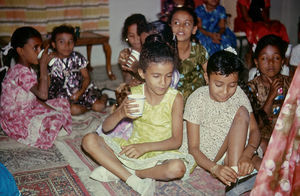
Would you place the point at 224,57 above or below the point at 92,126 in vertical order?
above

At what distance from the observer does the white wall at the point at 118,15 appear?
4.94 m

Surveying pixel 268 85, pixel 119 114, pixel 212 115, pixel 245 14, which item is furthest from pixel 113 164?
pixel 245 14

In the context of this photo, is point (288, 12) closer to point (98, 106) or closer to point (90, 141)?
point (98, 106)

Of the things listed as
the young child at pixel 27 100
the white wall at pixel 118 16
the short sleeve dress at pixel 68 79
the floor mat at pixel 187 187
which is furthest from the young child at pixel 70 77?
the white wall at pixel 118 16

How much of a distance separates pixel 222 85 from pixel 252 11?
110 inches

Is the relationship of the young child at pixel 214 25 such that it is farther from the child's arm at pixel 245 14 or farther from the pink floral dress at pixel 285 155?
the pink floral dress at pixel 285 155

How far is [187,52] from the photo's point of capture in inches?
99.7

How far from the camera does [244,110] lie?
6.25ft

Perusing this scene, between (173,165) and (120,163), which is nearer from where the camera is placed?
(173,165)

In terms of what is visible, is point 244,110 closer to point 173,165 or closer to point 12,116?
point 173,165

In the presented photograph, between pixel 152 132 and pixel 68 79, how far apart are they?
4.78 ft

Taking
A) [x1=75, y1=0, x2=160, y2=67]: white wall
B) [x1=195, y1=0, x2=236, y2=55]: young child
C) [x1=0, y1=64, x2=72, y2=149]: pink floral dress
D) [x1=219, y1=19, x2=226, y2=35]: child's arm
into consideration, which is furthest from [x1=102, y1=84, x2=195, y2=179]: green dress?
[x1=75, y1=0, x2=160, y2=67]: white wall

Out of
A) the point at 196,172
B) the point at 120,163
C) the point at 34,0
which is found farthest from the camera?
the point at 34,0

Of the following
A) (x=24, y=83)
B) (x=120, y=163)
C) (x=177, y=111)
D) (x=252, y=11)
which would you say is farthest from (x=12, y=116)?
(x=252, y=11)
